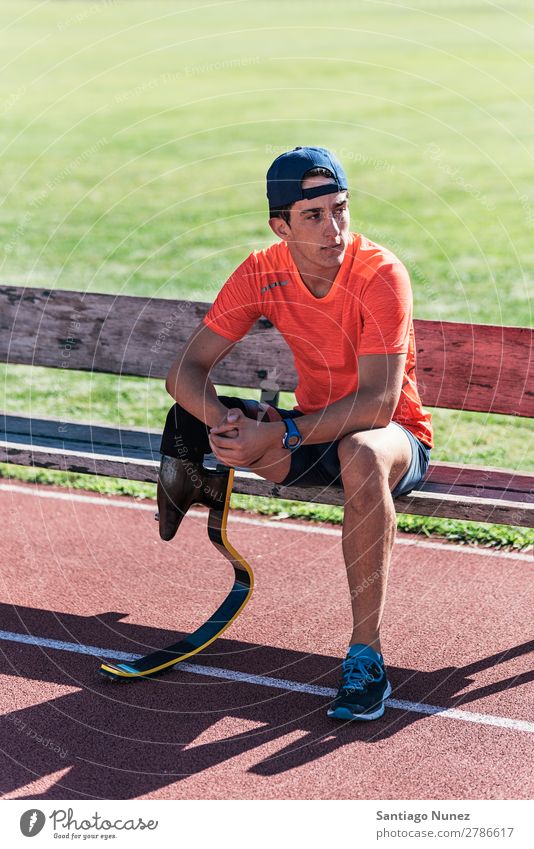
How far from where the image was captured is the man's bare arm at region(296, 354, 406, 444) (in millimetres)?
3949

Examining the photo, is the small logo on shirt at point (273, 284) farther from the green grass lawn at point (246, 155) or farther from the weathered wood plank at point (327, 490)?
the green grass lawn at point (246, 155)

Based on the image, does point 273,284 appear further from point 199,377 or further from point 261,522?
point 261,522

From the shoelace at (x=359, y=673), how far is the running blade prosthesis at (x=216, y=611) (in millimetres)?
657

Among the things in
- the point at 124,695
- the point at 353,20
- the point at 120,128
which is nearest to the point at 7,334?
the point at 124,695

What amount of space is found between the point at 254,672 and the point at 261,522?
164cm

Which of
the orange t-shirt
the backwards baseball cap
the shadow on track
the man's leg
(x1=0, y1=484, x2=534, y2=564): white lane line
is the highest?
the backwards baseball cap

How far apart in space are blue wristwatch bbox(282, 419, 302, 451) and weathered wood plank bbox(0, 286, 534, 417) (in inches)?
47.1

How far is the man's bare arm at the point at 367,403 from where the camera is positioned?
3.95 metres

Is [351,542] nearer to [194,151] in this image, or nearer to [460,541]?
[460,541]

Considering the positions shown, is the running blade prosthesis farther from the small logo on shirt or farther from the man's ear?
the man's ear

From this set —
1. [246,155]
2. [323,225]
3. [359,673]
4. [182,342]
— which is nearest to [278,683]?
[359,673]

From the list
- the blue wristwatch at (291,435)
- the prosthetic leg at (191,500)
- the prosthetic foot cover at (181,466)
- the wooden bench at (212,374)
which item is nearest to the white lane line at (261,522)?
the wooden bench at (212,374)

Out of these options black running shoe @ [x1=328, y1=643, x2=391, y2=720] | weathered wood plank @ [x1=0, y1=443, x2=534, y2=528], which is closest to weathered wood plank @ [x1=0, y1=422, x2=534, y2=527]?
weathered wood plank @ [x1=0, y1=443, x2=534, y2=528]

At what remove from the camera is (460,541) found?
5488mm
